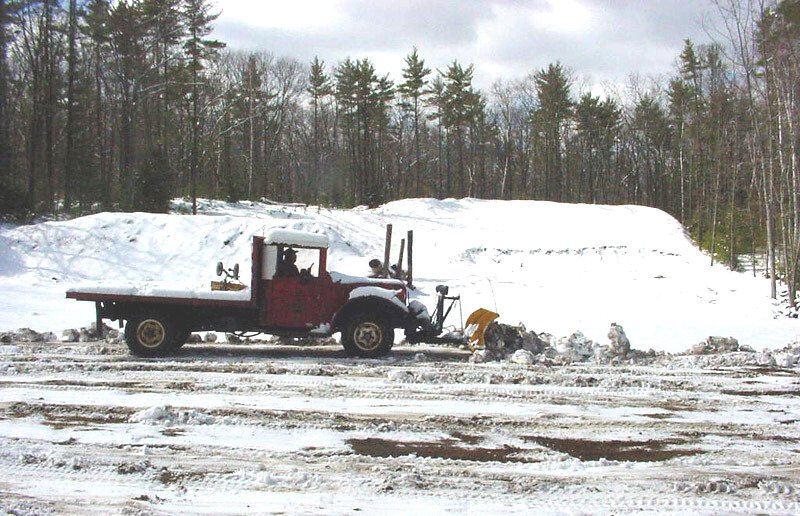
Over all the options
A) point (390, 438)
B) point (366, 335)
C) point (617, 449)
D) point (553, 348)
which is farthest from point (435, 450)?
point (553, 348)

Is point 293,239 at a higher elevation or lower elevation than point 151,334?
higher

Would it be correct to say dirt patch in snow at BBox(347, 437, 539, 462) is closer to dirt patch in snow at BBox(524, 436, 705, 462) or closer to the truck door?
dirt patch in snow at BBox(524, 436, 705, 462)

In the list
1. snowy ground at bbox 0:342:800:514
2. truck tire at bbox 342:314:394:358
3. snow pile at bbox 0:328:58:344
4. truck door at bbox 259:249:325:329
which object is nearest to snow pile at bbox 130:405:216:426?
snowy ground at bbox 0:342:800:514

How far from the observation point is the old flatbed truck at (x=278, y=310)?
9.76 metres

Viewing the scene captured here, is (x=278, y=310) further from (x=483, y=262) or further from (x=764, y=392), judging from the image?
(x=483, y=262)

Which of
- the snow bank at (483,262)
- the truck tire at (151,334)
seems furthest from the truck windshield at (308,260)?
the truck tire at (151,334)

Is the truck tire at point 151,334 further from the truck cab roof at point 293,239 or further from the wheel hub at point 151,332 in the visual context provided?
the truck cab roof at point 293,239

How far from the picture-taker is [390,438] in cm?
591

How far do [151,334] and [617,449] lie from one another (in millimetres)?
6942

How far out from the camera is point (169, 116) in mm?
42406

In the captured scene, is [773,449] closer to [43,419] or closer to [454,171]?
[43,419]

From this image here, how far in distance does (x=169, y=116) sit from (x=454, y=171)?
91.0 ft

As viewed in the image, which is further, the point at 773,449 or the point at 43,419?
the point at 43,419

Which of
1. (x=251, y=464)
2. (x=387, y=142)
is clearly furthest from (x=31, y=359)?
(x=387, y=142)
